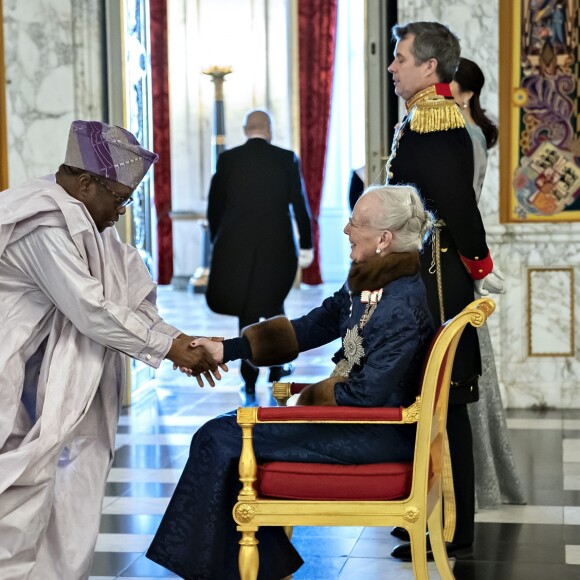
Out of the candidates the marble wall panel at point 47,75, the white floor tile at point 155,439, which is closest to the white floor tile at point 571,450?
the white floor tile at point 155,439

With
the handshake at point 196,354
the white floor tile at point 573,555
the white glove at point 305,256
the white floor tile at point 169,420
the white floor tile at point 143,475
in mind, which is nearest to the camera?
the handshake at point 196,354

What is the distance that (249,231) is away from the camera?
6816mm

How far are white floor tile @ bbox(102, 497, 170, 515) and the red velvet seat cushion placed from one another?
151cm

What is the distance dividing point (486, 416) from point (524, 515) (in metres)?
0.38

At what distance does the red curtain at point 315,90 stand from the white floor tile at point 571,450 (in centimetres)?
854


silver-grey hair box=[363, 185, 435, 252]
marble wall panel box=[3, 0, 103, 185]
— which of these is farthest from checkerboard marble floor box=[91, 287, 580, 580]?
marble wall panel box=[3, 0, 103, 185]

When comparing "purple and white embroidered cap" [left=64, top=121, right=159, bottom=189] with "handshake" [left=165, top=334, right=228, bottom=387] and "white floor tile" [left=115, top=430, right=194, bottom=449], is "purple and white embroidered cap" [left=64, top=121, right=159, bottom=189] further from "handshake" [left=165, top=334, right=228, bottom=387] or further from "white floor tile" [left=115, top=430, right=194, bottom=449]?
"white floor tile" [left=115, top=430, right=194, bottom=449]

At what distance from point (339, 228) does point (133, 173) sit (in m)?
11.3

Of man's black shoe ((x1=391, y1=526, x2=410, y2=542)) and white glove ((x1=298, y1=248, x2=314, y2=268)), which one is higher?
white glove ((x1=298, y1=248, x2=314, y2=268))

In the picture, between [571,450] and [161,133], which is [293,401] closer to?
[571,450]

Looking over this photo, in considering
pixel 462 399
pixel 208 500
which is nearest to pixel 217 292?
pixel 462 399

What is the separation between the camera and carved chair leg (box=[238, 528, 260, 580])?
9.97 ft

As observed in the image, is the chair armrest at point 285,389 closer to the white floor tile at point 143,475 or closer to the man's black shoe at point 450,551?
the man's black shoe at point 450,551

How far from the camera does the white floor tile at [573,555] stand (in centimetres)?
378
